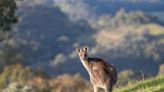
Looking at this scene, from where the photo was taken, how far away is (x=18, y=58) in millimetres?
78438

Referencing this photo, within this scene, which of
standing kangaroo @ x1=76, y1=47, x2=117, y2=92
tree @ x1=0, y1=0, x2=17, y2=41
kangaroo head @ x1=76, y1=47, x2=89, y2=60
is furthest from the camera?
tree @ x1=0, y1=0, x2=17, y2=41

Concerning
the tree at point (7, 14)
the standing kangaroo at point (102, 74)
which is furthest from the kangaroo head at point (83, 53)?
the tree at point (7, 14)

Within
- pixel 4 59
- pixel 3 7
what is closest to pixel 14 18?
pixel 3 7

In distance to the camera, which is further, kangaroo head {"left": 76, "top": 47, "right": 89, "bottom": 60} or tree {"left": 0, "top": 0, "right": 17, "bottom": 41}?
tree {"left": 0, "top": 0, "right": 17, "bottom": 41}

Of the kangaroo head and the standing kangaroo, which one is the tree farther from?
the standing kangaroo

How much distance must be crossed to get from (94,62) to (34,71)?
61706 mm

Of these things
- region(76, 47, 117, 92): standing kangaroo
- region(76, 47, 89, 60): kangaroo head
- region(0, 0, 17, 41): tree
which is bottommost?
region(76, 47, 117, 92): standing kangaroo

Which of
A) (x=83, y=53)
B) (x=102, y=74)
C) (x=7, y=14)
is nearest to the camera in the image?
(x=102, y=74)

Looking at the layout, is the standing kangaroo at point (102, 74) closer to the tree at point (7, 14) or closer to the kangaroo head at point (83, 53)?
the kangaroo head at point (83, 53)

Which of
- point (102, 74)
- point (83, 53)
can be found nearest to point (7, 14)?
point (83, 53)

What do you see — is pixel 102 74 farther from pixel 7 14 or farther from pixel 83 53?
pixel 7 14

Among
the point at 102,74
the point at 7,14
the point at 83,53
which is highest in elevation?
the point at 7,14

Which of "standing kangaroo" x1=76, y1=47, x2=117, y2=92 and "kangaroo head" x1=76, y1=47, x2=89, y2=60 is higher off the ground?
"kangaroo head" x1=76, y1=47, x2=89, y2=60

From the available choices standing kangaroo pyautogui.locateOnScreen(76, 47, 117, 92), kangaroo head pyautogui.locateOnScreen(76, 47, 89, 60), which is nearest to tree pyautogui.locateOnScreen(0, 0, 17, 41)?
kangaroo head pyautogui.locateOnScreen(76, 47, 89, 60)
